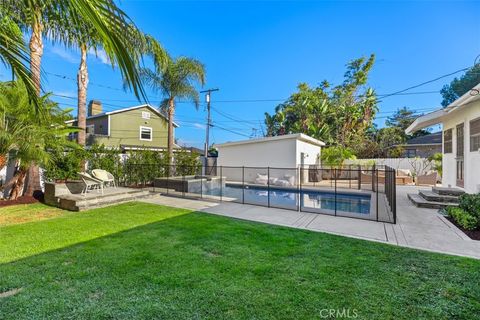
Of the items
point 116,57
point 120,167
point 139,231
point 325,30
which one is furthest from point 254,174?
point 116,57

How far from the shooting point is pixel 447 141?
32.8ft

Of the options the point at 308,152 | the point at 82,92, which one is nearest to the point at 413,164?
the point at 308,152

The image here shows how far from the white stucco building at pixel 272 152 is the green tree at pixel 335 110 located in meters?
5.35

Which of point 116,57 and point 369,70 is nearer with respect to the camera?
point 116,57

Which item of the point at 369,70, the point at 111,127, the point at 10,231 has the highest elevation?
the point at 369,70

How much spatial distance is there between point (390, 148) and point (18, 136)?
1068 inches

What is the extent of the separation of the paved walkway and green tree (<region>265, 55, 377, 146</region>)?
1533cm

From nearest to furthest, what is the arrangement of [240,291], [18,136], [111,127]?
[240,291]
[18,136]
[111,127]

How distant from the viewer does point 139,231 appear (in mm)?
5203

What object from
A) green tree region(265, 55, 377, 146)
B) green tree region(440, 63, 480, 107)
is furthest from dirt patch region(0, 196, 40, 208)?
green tree region(440, 63, 480, 107)

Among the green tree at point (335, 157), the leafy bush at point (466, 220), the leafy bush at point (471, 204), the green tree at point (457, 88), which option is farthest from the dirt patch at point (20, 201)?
the green tree at point (457, 88)

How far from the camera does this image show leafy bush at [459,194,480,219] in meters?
5.41

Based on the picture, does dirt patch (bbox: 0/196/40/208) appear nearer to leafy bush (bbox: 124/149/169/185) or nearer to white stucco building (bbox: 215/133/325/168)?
leafy bush (bbox: 124/149/169/185)

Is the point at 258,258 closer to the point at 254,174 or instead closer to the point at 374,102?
the point at 254,174
